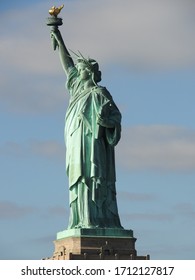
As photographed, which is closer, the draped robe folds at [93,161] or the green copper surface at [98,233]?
the green copper surface at [98,233]

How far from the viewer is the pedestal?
54.1 m

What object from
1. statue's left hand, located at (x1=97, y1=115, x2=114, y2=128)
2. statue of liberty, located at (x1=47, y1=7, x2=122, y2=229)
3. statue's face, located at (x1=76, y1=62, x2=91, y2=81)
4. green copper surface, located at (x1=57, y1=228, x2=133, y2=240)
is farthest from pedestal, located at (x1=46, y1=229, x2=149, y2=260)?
statue's face, located at (x1=76, y1=62, x2=91, y2=81)

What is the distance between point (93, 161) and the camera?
5538cm

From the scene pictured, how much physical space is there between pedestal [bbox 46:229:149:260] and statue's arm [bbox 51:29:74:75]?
21.4ft

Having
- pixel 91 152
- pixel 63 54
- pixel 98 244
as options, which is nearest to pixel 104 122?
pixel 91 152

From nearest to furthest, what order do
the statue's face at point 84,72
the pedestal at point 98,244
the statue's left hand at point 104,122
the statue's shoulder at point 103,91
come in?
the pedestal at point 98,244, the statue's left hand at point 104,122, the statue's shoulder at point 103,91, the statue's face at point 84,72

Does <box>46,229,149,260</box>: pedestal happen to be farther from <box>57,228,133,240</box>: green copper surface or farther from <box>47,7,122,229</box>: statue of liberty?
<box>47,7,122,229</box>: statue of liberty

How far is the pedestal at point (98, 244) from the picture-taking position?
5410 cm

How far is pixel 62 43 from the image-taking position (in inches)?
2260

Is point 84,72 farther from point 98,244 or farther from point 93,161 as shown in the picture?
point 98,244

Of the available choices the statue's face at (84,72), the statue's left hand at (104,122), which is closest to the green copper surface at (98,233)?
the statue's left hand at (104,122)

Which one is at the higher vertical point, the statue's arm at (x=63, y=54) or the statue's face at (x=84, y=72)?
the statue's arm at (x=63, y=54)

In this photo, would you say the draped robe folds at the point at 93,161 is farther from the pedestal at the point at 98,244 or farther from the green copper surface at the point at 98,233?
the pedestal at the point at 98,244
